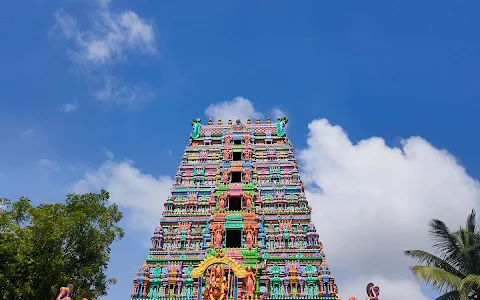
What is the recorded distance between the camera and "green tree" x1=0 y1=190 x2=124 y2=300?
18.5m

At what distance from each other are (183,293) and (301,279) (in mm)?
6152

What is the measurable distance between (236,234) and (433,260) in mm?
10741

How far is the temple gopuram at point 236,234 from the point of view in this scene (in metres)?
20.2

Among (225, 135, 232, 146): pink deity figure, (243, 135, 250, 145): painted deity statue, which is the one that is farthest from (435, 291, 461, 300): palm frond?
(225, 135, 232, 146): pink deity figure

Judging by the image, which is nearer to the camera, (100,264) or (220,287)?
(220,287)

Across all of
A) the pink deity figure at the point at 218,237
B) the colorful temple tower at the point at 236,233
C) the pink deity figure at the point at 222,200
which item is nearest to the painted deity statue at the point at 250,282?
the colorful temple tower at the point at 236,233

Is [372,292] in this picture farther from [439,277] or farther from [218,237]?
[218,237]

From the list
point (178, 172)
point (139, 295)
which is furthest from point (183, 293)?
point (178, 172)

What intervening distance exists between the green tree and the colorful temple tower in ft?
8.60

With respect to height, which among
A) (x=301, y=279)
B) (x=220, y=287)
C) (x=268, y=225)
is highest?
(x=268, y=225)

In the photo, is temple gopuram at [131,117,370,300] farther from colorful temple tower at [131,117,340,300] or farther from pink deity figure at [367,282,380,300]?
pink deity figure at [367,282,380,300]

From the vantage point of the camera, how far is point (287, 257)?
21609 millimetres

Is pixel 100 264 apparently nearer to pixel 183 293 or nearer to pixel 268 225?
pixel 183 293

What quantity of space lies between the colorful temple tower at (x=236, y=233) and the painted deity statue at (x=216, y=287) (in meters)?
0.04
